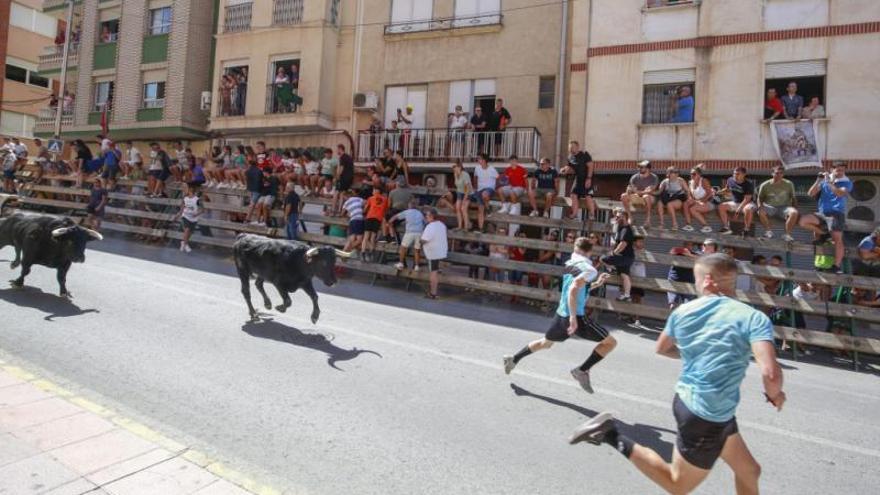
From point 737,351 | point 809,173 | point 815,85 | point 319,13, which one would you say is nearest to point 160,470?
point 737,351

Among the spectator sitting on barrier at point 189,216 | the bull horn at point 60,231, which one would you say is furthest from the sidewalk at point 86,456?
the spectator sitting on barrier at point 189,216

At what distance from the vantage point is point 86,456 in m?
3.76

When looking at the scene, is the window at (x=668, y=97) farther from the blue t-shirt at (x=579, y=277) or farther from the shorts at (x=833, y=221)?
the blue t-shirt at (x=579, y=277)

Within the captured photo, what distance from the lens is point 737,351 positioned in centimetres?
317

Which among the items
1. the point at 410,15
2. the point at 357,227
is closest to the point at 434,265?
the point at 357,227

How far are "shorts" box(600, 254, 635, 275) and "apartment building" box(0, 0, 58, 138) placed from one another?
125ft

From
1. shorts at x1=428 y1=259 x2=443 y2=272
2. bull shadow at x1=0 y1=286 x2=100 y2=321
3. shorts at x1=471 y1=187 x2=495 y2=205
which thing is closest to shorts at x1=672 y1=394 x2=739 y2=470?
bull shadow at x1=0 y1=286 x2=100 y2=321

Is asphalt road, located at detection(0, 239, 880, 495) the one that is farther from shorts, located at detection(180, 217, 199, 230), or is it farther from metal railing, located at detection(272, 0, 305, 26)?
metal railing, located at detection(272, 0, 305, 26)

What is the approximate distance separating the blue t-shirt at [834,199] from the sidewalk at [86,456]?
34.6ft

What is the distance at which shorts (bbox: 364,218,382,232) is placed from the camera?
1292cm

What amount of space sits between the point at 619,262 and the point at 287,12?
17.4 m

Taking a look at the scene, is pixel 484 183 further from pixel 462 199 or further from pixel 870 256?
pixel 870 256

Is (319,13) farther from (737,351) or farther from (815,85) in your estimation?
(737,351)

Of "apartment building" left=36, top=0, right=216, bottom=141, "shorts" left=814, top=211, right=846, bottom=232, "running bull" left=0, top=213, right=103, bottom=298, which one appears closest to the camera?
"running bull" left=0, top=213, right=103, bottom=298
